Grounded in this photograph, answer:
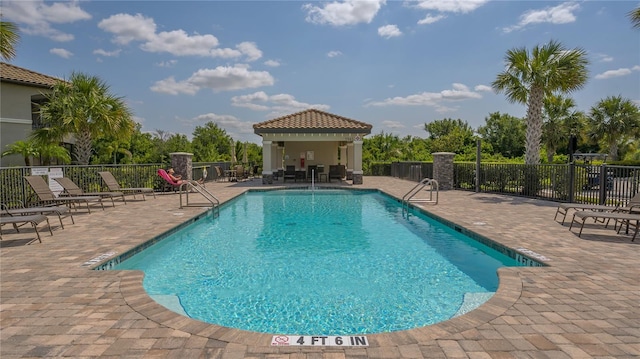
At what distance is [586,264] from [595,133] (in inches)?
1236

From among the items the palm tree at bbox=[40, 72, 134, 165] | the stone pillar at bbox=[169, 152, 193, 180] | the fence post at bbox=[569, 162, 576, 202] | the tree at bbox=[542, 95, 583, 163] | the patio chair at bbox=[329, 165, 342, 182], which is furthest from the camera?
the tree at bbox=[542, 95, 583, 163]

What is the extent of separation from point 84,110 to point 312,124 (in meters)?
10.6

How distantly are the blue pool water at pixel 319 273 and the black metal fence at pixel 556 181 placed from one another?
549 centimetres

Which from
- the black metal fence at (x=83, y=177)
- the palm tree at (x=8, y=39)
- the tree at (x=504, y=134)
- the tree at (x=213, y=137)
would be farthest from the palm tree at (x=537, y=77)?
the tree at (x=213, y=137)

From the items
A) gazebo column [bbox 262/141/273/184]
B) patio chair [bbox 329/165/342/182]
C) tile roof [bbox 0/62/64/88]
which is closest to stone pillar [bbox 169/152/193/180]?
gazebo column [bbox 262/141/273/184]

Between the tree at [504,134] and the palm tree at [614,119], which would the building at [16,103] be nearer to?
the palm tree at [614,119]

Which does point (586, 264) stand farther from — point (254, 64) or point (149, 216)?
point (254, 64)

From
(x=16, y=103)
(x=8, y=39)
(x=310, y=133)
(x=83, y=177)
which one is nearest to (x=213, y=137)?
(x=16, y=103)

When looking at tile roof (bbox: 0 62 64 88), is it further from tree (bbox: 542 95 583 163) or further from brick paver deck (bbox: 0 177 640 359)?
tree (bbox: 542 95 583 163)

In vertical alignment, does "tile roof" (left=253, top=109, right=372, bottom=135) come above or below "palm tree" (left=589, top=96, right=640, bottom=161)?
below

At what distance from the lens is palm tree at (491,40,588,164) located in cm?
1340

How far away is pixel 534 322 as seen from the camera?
318cm

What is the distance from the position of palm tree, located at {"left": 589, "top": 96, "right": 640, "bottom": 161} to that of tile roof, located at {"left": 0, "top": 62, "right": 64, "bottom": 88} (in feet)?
127

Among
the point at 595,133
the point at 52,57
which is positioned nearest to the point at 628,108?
the point at 595,133
